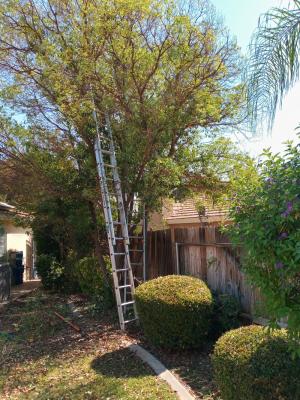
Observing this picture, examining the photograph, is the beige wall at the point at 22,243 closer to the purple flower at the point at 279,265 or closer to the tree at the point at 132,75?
the tree at the point at 132,75

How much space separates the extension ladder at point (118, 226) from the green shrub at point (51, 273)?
608cm

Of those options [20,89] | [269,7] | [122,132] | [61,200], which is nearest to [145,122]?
[122,132]

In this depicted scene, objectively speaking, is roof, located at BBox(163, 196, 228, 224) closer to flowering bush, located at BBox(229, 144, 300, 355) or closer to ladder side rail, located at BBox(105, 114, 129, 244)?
ladder side rail, located at BBox(105, 114, 129, 244)

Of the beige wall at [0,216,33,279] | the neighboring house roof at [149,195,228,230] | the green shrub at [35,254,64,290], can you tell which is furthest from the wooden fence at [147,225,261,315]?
the beige wall at [0,216,33,279]

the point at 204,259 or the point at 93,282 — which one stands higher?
the point at 204,259

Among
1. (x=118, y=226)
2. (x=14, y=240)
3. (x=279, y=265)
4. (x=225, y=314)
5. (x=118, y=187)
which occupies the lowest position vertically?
(x=225, y=314)

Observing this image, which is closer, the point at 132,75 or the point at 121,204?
the point at 132,75

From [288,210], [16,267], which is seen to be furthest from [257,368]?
[16,267]

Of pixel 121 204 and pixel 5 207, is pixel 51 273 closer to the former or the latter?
pixel 5 207

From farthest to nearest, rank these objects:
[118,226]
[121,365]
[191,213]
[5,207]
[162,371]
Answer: [5,207], [191,213], [118,226], [121,365], [162,371]

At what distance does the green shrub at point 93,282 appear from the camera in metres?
10.5

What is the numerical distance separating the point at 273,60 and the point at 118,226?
680 centimetres

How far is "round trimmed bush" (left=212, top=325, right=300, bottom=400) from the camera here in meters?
3.83

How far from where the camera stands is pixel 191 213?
13.0 metres
